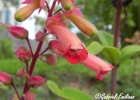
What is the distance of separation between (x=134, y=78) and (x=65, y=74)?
1.81ft

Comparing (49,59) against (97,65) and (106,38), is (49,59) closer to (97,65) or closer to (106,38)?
(97,65)

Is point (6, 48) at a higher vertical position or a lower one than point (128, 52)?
lower

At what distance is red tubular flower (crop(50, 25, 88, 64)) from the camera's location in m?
0.58

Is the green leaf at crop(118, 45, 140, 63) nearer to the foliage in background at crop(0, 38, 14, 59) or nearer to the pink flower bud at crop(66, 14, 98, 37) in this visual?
the pink flower bud at crop(66, 14, 98, 37)

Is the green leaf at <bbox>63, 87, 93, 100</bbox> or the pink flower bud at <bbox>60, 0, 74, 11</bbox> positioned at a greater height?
the pink flower bud at <bbox>60, 0, 74, 11</bbox>

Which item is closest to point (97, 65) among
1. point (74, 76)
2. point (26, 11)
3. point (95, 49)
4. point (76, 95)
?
point (26, 11)

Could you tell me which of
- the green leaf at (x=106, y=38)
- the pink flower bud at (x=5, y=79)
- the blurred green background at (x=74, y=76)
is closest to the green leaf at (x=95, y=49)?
the green leaf at (x=106, y=38)

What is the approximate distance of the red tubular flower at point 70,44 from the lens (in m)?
0.58

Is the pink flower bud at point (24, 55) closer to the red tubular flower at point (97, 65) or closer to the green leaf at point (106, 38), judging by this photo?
the red tubular flower at point (97, 65)

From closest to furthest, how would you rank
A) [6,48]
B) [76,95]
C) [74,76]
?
[76,95]
[74,76]
[6,48]

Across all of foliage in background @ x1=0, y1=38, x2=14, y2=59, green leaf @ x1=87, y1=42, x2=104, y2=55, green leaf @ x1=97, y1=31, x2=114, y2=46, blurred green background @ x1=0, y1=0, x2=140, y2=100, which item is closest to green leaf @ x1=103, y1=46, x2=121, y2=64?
green leaf @ x1=87, y1=42, x2=104, y2=55

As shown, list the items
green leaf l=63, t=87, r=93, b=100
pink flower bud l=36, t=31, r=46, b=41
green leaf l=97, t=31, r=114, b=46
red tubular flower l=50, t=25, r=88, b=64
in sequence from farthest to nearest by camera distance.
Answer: green leaf l=97, t=31, r=114, b=46
green leaf l=63, t=87, r=93, b=100
pink flower bud l=36, t=31, r=46, b=41
red tubular flower l=50, t=25, r=88, b=64

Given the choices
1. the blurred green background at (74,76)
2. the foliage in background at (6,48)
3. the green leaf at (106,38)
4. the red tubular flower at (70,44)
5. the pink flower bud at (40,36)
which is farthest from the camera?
the foliage in background at (6,48)

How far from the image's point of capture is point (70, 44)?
0.63 metres
